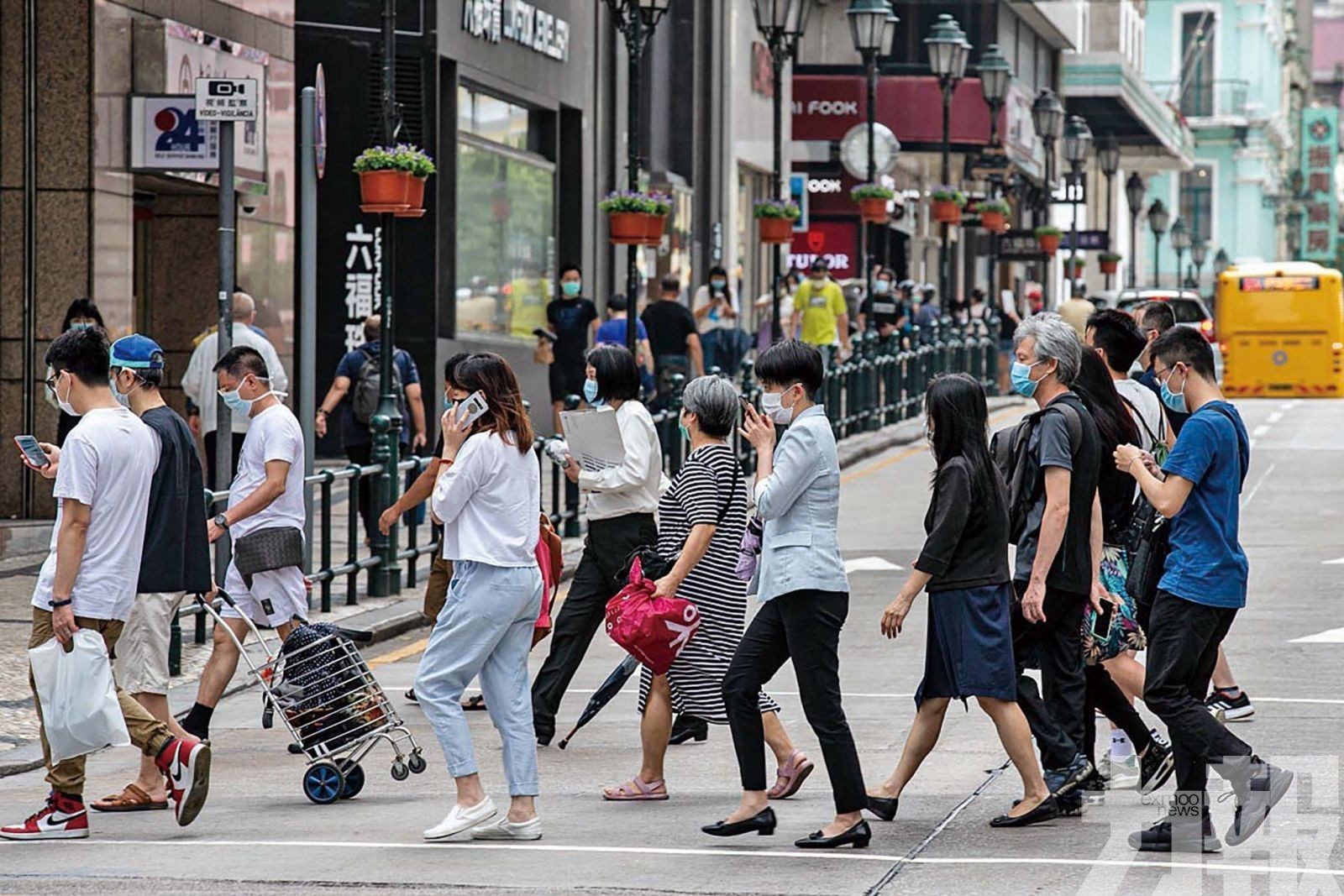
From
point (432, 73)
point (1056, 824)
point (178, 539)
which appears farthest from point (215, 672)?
point (432, 73)

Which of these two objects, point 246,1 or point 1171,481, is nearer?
point 1171,481

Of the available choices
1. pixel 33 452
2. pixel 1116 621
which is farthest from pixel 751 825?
pixel 33 452

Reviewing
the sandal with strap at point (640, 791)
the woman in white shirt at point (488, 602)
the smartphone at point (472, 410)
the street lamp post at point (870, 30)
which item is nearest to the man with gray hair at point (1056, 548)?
the sandal with strap at point (640, 791)

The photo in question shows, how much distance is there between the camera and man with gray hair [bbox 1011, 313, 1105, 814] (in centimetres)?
857

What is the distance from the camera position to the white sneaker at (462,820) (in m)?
8.31

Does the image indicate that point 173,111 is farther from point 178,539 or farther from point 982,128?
point 982,128

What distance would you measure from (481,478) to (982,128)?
37.2m

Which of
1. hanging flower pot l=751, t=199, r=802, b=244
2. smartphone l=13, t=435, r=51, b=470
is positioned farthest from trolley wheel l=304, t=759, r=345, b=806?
hanging flower pot l=751, t=199, r=802, b=244

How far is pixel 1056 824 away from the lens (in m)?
8.53

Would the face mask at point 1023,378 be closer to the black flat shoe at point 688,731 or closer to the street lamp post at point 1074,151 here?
the black flat shoe at point 688,731

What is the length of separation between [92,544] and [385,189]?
8.37m

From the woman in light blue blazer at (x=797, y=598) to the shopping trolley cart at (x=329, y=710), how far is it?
1.56m

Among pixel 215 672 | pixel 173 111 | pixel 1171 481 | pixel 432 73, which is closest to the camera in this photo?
pixel 1171 481

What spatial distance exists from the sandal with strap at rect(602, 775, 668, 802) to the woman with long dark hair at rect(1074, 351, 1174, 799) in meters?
1.60
